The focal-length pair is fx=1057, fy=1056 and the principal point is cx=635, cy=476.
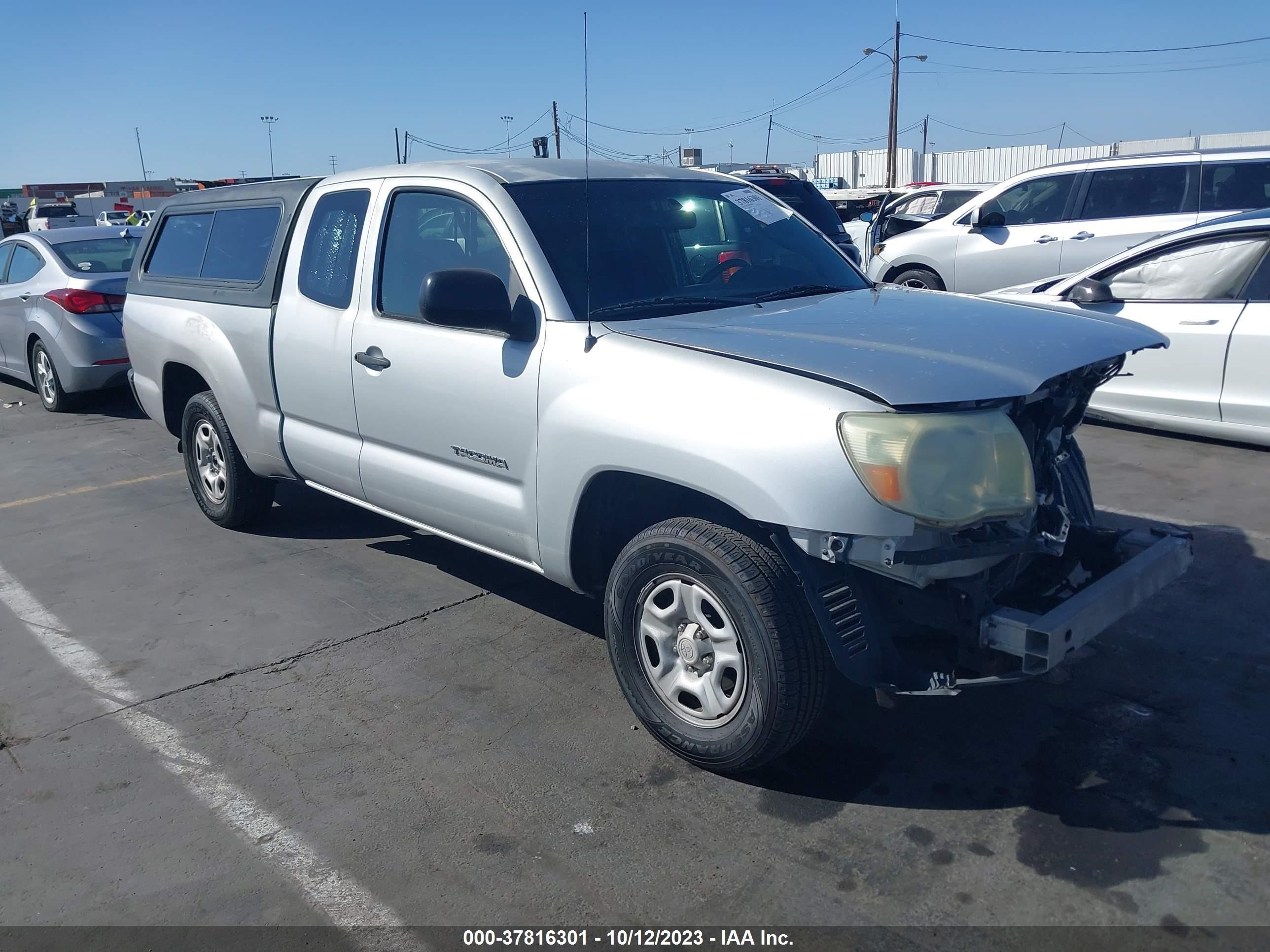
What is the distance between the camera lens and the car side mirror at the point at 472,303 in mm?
3725

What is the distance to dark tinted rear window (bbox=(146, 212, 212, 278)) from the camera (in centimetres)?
619

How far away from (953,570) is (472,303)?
187 cm

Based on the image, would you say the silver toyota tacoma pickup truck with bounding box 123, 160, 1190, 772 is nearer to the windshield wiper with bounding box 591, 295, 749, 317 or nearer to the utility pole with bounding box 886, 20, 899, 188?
the windshield wiper with bounding box 591, 295, 749, 317

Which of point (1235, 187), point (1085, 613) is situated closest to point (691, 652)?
point (1085, 613)

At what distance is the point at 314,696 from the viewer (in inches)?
163

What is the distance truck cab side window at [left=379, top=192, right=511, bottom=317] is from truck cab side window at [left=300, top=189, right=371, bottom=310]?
0.78ft

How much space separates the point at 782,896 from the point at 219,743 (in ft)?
7.00

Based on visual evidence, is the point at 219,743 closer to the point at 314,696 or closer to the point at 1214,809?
the point at 314,696

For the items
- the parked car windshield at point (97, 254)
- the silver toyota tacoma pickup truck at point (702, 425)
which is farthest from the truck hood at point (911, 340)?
the parked car windshield at point (97, 254)

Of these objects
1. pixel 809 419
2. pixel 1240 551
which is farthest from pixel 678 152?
pixel 1240 551

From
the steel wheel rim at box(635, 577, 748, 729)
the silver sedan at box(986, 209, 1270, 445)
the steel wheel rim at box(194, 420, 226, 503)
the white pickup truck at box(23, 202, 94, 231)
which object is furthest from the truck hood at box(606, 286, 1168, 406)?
the white pickup truck at box(23, 202, 94, 231)

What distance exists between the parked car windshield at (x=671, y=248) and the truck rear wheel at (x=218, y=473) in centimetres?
265

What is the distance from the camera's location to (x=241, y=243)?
5.75 metres

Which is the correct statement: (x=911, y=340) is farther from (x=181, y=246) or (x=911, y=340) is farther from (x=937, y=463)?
(x=181, y=246)
